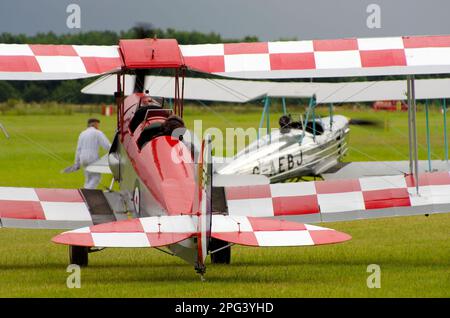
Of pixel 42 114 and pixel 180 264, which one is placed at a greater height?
pixel 42 114

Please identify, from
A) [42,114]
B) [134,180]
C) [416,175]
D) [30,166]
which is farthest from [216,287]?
[42,114]

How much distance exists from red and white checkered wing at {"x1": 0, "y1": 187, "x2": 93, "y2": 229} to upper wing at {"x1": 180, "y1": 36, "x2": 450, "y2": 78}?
1.65 m

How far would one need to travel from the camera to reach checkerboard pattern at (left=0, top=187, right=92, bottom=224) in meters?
9.48

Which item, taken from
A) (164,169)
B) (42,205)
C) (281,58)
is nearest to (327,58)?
(281,58)

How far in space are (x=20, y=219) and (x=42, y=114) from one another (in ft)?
123

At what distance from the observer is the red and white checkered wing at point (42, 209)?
9453 mm

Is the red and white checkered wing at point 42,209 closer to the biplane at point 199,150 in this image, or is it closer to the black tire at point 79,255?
the biplane at point 199,150

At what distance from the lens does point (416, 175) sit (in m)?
10.1

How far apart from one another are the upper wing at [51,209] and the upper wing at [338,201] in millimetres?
1056

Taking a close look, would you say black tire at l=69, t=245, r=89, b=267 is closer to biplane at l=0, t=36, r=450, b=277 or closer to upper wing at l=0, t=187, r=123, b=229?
biplane at l=0, t=36, r=450, b=277

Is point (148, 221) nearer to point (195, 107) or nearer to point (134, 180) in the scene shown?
point (134, 180)

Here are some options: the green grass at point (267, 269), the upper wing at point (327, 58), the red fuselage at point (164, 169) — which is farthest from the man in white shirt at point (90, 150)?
the red fuselage at point (164, 169)
